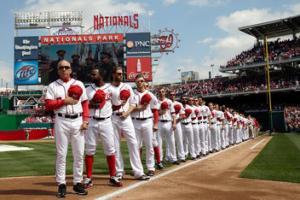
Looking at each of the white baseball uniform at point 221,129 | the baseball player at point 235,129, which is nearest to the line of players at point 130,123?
the white baseball uniform at point 221,129

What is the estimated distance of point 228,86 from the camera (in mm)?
46531

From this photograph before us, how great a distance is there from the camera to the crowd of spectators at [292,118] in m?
37.5

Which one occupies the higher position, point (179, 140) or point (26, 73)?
point (26, 73)

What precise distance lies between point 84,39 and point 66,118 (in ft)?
115

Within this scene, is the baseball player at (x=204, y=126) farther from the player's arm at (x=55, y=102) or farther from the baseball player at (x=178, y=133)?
the player's arm at (x=55, y=102)

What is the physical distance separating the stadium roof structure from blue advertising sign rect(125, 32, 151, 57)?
43.7ft

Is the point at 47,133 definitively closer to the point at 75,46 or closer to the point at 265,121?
the point at 75,46

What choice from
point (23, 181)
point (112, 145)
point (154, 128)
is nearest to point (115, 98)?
point (112, 145)

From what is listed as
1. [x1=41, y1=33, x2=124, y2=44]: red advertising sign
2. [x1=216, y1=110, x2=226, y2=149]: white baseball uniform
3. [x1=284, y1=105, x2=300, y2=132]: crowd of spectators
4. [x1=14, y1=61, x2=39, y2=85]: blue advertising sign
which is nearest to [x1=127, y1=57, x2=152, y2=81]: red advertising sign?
[x1=41, y1=33, x2=124, y2=44]: red advertising sign

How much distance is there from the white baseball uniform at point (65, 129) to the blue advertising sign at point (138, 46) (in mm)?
33557

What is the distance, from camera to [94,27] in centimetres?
4147

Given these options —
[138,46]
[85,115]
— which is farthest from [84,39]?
[85,115]

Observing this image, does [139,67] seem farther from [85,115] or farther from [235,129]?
[85,115]

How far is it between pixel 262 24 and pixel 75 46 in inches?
827
